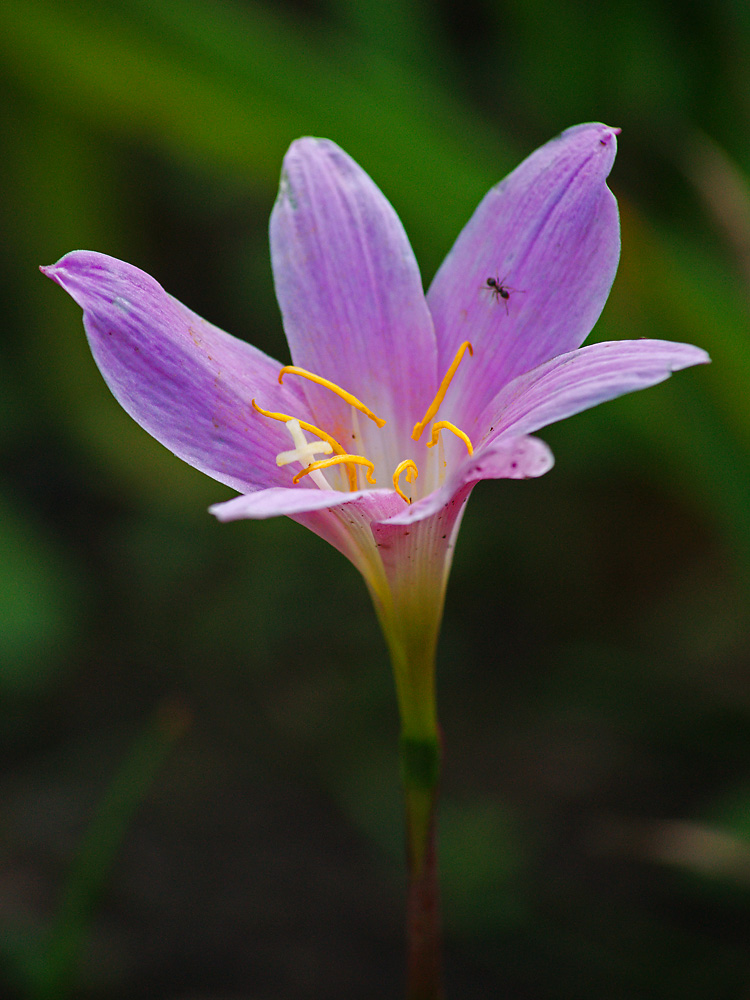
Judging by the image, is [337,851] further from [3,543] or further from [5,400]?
[5,400]

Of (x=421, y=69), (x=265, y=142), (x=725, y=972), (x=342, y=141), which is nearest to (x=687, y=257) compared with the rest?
(x=342, y=141)

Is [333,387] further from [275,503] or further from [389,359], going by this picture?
[275,503]

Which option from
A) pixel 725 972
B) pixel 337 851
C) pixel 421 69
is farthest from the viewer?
pixel 421 69

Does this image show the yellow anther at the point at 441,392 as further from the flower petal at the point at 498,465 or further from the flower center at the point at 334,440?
the flower petal at the point at 498,465

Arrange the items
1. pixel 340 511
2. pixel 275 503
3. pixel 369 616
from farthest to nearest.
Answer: pixel 369 616
pixel 340 511
pixel 275 503

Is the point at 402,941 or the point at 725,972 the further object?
the point at 402,941

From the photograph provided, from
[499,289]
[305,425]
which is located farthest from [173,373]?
[499,289]
